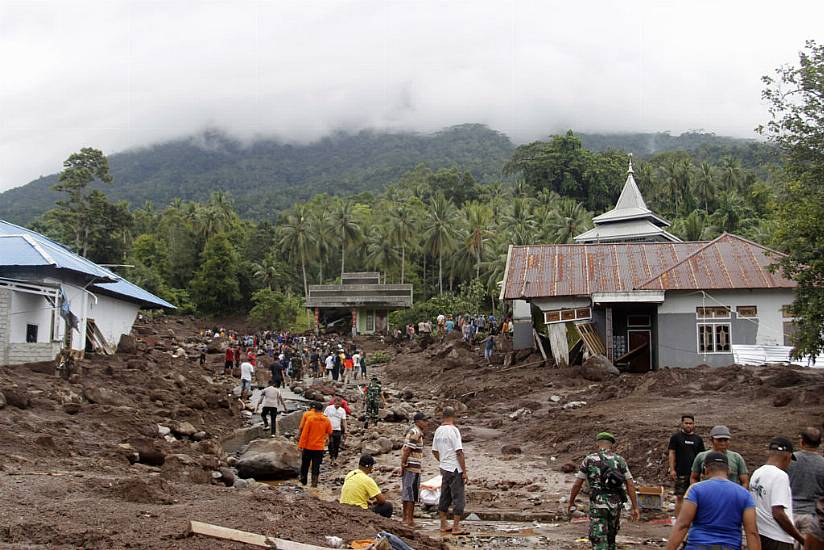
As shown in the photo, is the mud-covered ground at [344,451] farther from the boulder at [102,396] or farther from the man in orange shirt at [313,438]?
the man in orange shirt at [313,438]

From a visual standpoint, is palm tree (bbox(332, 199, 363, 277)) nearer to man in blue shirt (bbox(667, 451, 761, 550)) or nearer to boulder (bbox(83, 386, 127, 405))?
boulder (bbox(83, 386, 127, 405))

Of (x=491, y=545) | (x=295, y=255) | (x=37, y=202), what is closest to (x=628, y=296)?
(x=491, y=545)

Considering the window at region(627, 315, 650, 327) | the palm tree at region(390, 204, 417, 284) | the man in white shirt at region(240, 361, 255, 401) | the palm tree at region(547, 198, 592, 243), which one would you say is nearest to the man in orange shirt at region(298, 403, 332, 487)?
the man in white shirt at region(240, 361, 255, 401)

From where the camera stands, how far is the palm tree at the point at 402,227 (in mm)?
70438

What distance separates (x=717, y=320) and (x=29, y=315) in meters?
22.8

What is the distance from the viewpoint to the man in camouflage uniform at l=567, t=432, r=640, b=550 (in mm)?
8094

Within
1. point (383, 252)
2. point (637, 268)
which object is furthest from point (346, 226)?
point (637, 268)

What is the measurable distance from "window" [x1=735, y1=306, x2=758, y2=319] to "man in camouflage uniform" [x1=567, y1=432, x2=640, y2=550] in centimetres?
2183

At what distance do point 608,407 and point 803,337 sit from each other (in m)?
4.99

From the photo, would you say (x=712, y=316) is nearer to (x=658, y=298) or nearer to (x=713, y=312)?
(x=713, y=312)

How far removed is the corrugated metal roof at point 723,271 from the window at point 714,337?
4.73 ft

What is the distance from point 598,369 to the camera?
2650cm

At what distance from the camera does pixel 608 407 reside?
20469 millimetres

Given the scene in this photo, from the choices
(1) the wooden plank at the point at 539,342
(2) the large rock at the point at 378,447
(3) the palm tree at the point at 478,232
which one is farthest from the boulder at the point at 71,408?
(3) the palm tree at the point at 478,232
